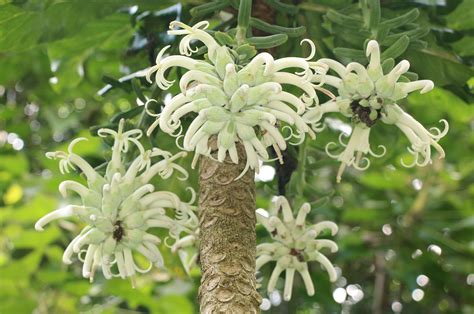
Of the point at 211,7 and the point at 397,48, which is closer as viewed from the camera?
the point at 397,48

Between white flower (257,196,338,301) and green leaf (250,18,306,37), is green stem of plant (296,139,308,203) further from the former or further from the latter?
green leaf (250,18,306,37)

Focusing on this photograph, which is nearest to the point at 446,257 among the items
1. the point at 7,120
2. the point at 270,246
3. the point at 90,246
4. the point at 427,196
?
the point at 427,196

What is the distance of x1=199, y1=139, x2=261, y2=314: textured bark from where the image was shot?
1435mm

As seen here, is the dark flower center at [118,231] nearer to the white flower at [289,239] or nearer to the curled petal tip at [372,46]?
the white flower at [289,239]

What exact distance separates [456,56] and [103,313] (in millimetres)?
1834

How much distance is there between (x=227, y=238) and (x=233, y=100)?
0.84 feet

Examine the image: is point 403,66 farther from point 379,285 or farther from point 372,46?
point 379,285

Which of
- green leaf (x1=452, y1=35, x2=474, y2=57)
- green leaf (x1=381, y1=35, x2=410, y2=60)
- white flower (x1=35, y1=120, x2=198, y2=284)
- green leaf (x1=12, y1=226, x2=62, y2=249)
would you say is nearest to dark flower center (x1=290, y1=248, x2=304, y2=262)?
white flower (x1=35, y1=120, x2=198, y2=284)

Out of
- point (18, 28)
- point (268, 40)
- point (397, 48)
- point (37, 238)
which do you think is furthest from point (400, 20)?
point (37, 238)

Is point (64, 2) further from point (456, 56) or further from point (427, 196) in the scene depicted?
point (427, 196)

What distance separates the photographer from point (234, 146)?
144 cm

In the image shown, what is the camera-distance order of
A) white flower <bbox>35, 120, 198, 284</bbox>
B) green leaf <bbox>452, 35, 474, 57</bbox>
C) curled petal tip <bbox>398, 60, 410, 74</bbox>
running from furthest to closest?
green leaf <bbox>452, 35, 474, 57</bbox> < white flower <bbox>35, 120, 198, 284</bbox> < curled petal tip <bbox>398, 60, 410, 74</bbox>

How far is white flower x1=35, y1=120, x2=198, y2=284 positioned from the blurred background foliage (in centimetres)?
11

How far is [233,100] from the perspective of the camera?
136 centimetres
